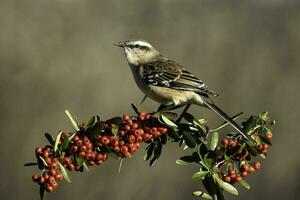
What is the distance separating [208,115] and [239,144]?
7.20 meters

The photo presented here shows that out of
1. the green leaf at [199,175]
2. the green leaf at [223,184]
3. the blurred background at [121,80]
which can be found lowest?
the blurred background at [121,80]

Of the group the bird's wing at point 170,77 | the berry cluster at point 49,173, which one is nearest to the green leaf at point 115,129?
the berry cluster at point 49,173

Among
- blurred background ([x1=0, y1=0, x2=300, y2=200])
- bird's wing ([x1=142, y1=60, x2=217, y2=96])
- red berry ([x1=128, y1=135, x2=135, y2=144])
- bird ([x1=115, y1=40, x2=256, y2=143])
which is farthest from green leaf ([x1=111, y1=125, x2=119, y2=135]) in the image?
blurred background ([x1=0, y1=0, x2=300, y2=200])

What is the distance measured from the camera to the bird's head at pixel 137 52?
645cm

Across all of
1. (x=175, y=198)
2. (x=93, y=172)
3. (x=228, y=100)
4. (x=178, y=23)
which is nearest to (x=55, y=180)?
(x=93, y=172)

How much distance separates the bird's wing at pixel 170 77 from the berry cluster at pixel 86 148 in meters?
1.78

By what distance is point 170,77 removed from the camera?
604 cm

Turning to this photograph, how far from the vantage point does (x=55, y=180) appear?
3.51 metres

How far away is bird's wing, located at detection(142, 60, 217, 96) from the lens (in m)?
5.64

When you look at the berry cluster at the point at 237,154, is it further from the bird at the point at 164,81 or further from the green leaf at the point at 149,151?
the bird at the point at 164,81

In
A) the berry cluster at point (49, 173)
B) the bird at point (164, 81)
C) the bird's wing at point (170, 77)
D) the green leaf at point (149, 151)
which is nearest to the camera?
the berry cluster at point (49, 173)

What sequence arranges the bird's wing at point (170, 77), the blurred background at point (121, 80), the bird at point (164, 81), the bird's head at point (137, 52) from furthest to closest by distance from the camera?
the blurred background at point (121, 80)
the bird's head at point (137, 52)
the bird's wing at point (170, 77)
the bird at point (164, 81)

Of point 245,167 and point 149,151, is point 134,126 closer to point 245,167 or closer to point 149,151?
point 149,151

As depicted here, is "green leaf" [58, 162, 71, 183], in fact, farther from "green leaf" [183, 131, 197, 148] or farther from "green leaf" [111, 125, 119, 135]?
"green leaf" [183, 131, 197, 148]
